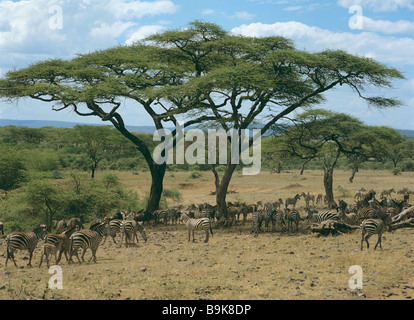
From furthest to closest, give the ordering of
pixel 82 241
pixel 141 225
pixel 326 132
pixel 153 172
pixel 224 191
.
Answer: pixel 326 132 < pixel 153 172 < pixel 224 191 < pixel 141 225 < pixel 82 241

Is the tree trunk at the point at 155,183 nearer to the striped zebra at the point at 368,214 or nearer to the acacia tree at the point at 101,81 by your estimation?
the acacia tree at the point at 101,81

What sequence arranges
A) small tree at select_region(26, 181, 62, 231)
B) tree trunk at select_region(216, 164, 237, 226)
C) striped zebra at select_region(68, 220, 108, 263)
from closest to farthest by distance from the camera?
striped zebra at select_region(68, 220, 108, 263) < small tree at select_region(26, 181, 62, 231) < tree trunk at select_region(216, 164, 237, 226)

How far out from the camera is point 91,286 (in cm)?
890

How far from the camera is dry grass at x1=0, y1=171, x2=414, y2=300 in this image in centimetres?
841

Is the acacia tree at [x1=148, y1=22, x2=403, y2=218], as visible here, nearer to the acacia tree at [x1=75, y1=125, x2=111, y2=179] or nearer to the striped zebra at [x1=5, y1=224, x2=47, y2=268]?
the striped zebra at [x1=5, y1=224, x2=47, y2=268]

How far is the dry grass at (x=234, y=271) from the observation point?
8414 mm

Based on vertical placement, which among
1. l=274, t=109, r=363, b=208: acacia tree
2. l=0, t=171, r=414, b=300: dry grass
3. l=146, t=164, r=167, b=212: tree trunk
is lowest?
l=0, t=171, r=414, b=300: dry grass

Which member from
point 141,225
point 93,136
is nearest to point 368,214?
point 141,225

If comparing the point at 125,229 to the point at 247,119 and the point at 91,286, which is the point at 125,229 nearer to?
the point at 91,286

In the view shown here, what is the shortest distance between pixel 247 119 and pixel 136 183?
2553 centimetres

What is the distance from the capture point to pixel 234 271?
1026 cm

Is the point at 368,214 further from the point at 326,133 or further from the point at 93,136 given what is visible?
the point at 93,136

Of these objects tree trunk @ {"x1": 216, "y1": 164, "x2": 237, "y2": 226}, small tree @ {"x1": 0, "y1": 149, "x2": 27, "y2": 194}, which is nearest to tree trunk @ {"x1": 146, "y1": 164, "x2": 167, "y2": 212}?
tree trunk @ {"x1": 216, "y1": 164, "x2": 237, "y2": 226}

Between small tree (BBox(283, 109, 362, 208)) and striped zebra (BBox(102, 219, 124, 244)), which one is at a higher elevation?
small tree (BBox(283, 109, 362, 208))
